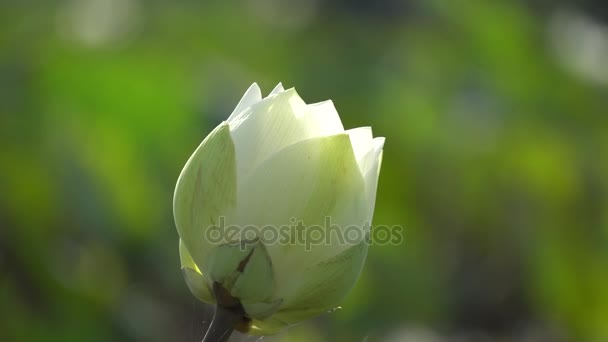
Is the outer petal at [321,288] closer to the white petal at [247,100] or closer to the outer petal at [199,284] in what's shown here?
the outer petal at [199,284]

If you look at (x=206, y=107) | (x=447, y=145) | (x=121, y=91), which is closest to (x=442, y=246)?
(x=447, y=145)

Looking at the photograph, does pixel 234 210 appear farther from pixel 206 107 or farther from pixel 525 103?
pixel 525 103

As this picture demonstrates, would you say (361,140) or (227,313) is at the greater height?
(361,140)

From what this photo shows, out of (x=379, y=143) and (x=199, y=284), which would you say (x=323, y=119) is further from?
(x=199, y=284)

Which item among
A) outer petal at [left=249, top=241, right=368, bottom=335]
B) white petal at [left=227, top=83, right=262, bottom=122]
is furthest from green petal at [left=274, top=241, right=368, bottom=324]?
white petal at [left=227, top=83, right=262, bottom=122]

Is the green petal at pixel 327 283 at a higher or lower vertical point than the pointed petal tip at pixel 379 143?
lower

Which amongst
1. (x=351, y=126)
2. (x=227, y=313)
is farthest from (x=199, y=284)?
(x=351, y=126)

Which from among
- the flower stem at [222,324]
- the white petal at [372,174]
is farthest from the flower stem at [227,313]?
the white petal at [372,174]
